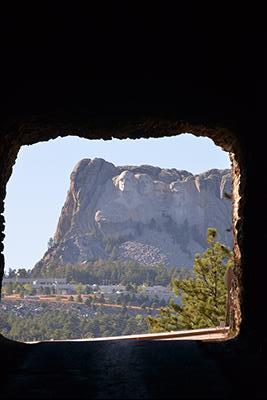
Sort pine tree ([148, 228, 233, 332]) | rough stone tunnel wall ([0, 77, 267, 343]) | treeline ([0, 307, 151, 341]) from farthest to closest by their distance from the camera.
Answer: treeline ([0, 307, 151, 341]), pine tree ([148, 228, 233, 332]), rough stone tunnel wall ([0, 77, 267, 343])

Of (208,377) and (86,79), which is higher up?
(86,79)

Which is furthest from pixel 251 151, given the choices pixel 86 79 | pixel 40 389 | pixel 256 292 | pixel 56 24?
pixel 40 389

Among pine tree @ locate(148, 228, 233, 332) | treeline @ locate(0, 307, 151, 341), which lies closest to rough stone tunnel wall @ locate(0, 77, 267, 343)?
pine tree @ locate(148, 228, 233, 332)

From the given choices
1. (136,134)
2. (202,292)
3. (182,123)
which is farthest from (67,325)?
(182,123)

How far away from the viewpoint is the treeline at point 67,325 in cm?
12512

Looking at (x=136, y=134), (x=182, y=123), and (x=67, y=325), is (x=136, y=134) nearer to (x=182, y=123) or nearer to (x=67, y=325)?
(x=182, y=123)

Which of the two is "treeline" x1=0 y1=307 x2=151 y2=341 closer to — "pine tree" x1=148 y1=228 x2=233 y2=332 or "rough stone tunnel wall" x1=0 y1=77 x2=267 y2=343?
"pine tree" x1=148 y1=228 x2=233 y2=332

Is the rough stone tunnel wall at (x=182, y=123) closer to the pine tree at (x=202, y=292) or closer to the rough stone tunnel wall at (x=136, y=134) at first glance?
the rough stone tunnel wall at (x=136, y=134)

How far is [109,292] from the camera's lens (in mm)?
191375

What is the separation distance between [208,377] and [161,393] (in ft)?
2.60

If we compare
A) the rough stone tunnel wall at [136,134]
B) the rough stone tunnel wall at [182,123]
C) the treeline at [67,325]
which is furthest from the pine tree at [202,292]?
the treeline at [67,325]

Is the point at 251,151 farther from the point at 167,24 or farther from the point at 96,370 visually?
the point at 96,370

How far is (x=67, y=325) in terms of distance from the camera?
134125 millimetres

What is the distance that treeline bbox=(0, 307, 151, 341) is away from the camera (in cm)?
12512
